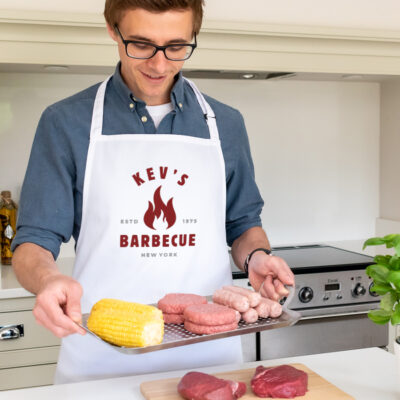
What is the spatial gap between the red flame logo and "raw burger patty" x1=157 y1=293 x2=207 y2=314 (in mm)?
250

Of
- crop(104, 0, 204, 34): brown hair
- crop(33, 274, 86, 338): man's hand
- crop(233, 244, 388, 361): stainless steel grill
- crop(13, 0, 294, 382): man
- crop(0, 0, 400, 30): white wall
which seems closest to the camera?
crop(33, 274, 86, 338): man's hand

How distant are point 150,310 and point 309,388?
0.32 m

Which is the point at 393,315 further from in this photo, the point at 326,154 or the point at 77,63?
the point at 326,154

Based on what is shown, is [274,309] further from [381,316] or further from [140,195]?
[140,195]

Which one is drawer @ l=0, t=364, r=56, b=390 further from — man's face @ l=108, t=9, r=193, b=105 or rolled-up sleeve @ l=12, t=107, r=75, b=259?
man's face @ l=108, t=9, r=193, b=105

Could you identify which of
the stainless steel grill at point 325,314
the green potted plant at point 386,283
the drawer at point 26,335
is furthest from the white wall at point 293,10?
the green potted plant at point 386,283

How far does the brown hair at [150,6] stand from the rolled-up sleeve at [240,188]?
13.6 inches

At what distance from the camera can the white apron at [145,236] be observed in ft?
4.59

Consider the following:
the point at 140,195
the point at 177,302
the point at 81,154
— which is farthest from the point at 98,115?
the point at 177,302

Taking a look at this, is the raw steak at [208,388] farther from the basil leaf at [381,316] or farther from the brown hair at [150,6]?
the brown hair at [150,6]

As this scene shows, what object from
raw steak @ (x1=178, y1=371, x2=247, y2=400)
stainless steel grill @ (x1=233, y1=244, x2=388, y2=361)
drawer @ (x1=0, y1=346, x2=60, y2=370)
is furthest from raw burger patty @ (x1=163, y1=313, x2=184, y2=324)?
drawer @ (x1=0, y1=346, x2=60, y2=370)

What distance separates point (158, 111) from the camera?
1.49m

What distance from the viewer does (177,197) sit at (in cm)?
146

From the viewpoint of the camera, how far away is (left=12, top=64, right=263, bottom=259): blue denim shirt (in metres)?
1.34
